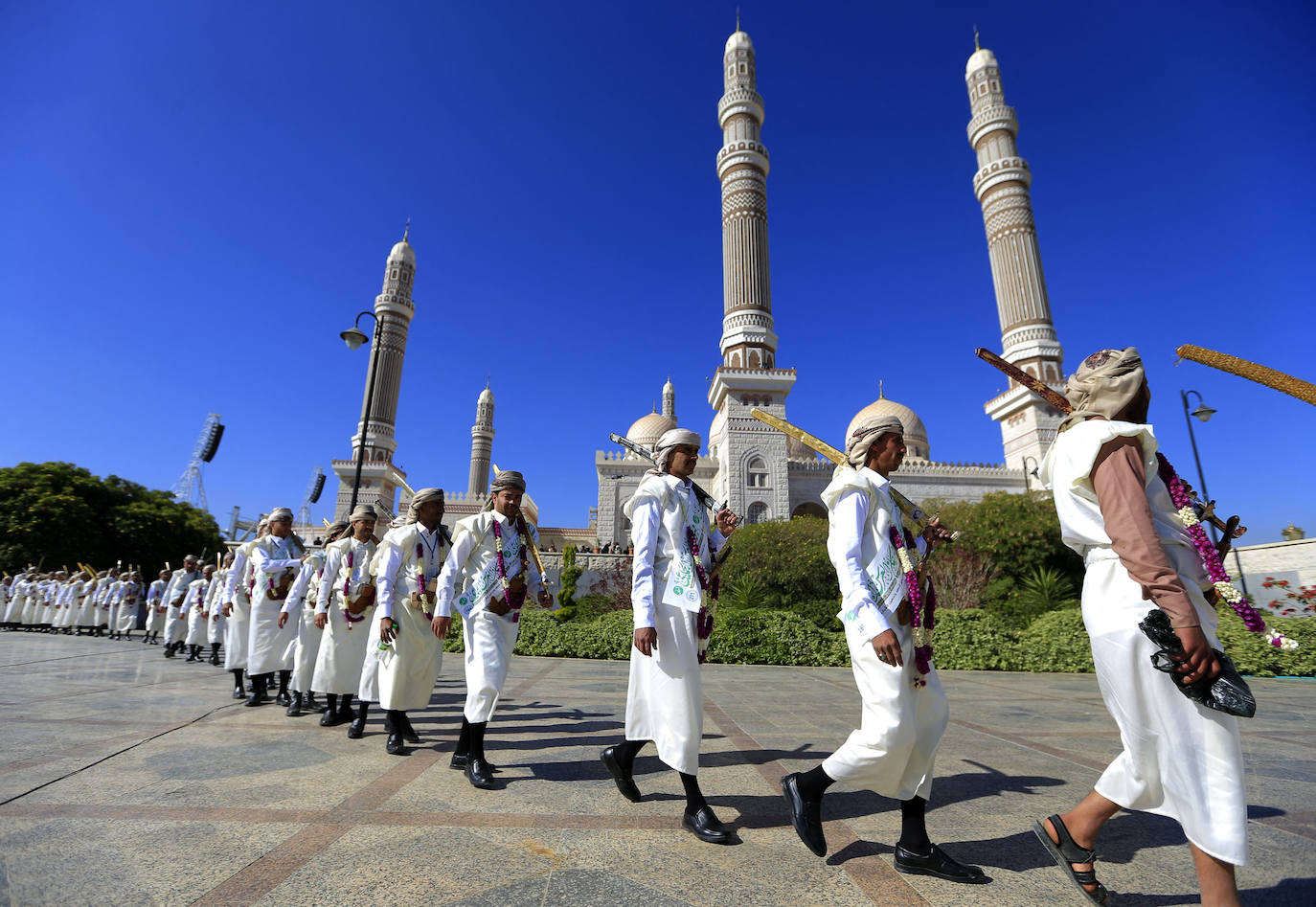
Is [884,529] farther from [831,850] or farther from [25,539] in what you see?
[25,539]

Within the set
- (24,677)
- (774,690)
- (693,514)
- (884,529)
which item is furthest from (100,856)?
(24,677)

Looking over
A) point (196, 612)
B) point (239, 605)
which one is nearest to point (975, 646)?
point (239, 605)

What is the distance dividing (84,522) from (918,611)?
109 ft

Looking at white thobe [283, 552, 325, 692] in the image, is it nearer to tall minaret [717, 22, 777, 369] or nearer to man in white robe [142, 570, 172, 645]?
man in white robe [142, 570, 172, 645]

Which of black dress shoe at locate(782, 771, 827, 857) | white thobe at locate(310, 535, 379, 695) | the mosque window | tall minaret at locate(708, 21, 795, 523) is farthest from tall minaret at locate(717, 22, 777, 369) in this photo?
black dress shoe at locate(782, 771, 827, 857)

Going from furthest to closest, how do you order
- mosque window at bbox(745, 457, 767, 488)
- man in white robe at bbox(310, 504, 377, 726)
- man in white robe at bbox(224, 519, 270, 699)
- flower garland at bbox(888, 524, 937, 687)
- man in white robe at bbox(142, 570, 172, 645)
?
mosque window at bbox(745, 457, 767, 488)
man in white robe at bbox(142, 570, 172, 645)
man in white robe at bbox(224, 519, 270, 699)
man in white robe at bbox(310, 504, 377, 726)
flower garland at bbox(888, 524, 937, 687)

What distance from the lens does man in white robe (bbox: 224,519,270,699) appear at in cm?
636

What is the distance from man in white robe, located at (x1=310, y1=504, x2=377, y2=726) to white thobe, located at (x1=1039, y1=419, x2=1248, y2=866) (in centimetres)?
462

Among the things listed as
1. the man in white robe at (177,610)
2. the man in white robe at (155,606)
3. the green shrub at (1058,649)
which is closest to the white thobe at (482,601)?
the green shrub at (1058,649)

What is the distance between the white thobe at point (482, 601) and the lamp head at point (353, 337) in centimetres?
905

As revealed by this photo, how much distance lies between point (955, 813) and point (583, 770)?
1.88 m

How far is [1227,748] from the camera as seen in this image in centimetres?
169

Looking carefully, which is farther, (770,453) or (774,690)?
(770,453)

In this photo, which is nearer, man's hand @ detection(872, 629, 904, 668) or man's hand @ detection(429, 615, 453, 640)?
man's hand @ detection(872, 629, 904, 668)
